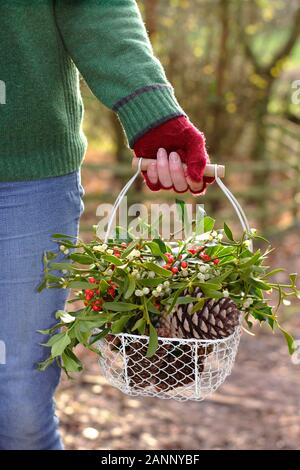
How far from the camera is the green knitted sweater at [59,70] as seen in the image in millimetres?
1594

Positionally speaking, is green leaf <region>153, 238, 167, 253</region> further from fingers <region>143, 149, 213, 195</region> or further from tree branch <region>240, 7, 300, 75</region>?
tree branch <region>240, 7, 300, 75</region>

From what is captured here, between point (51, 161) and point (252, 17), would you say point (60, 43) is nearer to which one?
point (51, 161)

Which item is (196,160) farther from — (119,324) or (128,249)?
(119,324)

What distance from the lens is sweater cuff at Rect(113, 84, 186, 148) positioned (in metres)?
1.58

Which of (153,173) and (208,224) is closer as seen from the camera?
(153,173)

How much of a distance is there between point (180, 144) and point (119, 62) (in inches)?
8.5

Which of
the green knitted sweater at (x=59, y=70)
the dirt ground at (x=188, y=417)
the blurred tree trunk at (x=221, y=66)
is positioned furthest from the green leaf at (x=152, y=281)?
the blurred tree trunk at (x=221, y=66)

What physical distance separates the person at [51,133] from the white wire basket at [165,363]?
0.23 m

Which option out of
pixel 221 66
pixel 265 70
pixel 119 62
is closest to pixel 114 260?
pixel 119 62

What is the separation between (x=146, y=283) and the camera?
1.54 m

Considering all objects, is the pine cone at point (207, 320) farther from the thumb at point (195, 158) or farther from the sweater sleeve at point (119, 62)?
the sweater sleeve at point (119, 62)

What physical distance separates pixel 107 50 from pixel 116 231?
0.40 metres

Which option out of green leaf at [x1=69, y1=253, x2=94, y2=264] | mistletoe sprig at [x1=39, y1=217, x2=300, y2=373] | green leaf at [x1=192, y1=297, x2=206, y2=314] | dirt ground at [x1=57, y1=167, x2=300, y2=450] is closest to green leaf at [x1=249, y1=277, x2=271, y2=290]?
mistletoe sprig at [x1=39, y1=217, x2=300, y2=373]

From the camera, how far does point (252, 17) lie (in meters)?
4.96
